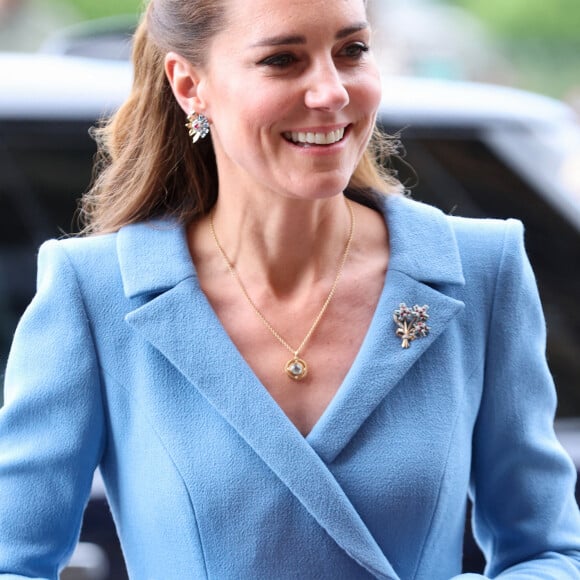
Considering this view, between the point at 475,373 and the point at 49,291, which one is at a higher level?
the point at 49,291

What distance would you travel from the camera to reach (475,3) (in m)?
14.1

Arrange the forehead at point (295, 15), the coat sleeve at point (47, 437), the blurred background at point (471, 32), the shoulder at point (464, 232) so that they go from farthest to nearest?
the blurred background at point (471, 32) < the shoulder at point (464, 232) < the coat sleeve at point (47, 437) < the forehead at point (295, 15)

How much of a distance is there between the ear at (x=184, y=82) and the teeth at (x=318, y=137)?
217 millimetres

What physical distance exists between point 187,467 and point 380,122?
5.28ft

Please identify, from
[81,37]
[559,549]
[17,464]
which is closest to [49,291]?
[17,464]

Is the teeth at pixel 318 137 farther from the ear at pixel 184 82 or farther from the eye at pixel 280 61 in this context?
the ear at pixel 184 82

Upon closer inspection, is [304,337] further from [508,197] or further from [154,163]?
[508,197]

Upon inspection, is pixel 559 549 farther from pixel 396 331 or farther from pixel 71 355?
pixel 71 355

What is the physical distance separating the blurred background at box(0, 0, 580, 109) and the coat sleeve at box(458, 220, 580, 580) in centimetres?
929

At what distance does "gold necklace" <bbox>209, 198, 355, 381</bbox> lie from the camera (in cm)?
216

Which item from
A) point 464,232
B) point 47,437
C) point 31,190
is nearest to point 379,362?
point 464,232

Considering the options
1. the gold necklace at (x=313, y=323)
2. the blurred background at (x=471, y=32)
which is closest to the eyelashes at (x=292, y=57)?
the gold necklace at (x=313, y=323)

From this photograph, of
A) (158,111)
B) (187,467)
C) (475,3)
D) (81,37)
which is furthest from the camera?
(475,3)

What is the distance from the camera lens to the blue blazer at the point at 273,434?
205cm
